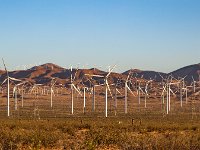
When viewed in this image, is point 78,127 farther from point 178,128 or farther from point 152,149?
point 152,149

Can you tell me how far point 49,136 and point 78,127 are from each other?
630 inches

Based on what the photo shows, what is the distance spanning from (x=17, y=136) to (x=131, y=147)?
10.3 meters

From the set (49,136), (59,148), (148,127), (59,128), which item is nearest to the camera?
(59,148)

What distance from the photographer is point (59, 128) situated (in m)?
46.7

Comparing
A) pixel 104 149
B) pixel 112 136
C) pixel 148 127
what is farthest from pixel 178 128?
pixel 104 149

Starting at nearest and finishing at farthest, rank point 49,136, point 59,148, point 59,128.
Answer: point 59,148
point 49,136
point 59,128

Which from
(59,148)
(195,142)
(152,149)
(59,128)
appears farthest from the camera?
(59,128)

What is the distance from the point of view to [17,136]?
113ft

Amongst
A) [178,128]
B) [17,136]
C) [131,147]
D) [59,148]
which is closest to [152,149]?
[131,147]

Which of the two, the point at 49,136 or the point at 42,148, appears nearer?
the point at 42,148

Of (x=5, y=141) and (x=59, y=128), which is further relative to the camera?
(x=59, y=128)

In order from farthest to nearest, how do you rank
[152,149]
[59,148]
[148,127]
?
[148,127], [59,148], [152,149]

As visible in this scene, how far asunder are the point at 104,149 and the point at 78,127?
61.4 ft

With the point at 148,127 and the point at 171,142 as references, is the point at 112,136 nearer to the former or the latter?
the point at 171,142
